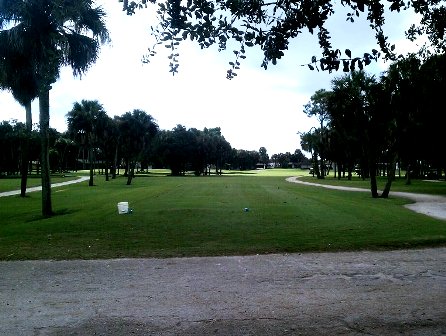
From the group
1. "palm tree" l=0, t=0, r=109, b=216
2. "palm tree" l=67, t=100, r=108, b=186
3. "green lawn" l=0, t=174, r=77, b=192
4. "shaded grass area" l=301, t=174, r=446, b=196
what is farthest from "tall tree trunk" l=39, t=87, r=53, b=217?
"palm tree" l=67, t=100, r=108, b=186

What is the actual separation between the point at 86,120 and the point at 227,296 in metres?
47.3

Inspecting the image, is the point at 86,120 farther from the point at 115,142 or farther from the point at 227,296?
the point at 227,296

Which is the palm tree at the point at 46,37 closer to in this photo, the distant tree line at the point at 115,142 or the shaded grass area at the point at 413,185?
the distant tree line at the point at 115,142

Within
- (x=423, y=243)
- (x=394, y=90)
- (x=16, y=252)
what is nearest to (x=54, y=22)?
(x=16, y=252)

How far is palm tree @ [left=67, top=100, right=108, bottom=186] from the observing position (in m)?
50.4

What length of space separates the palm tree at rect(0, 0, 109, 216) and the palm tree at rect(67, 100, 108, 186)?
30934 millimetres

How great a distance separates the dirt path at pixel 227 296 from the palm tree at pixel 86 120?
1706 inches

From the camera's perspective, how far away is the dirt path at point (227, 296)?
501 cm

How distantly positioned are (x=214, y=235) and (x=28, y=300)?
6.81 meters

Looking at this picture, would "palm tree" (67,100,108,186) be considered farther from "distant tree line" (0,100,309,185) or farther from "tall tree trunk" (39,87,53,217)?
"tall tree trunk" (39,87,53,217)

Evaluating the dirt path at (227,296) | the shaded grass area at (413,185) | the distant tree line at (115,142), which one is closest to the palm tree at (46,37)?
the distant tree line at (115,142)

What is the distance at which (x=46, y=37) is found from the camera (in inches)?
735

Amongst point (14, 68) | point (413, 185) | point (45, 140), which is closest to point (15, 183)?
point (14, 68)

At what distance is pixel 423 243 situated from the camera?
11.0m
